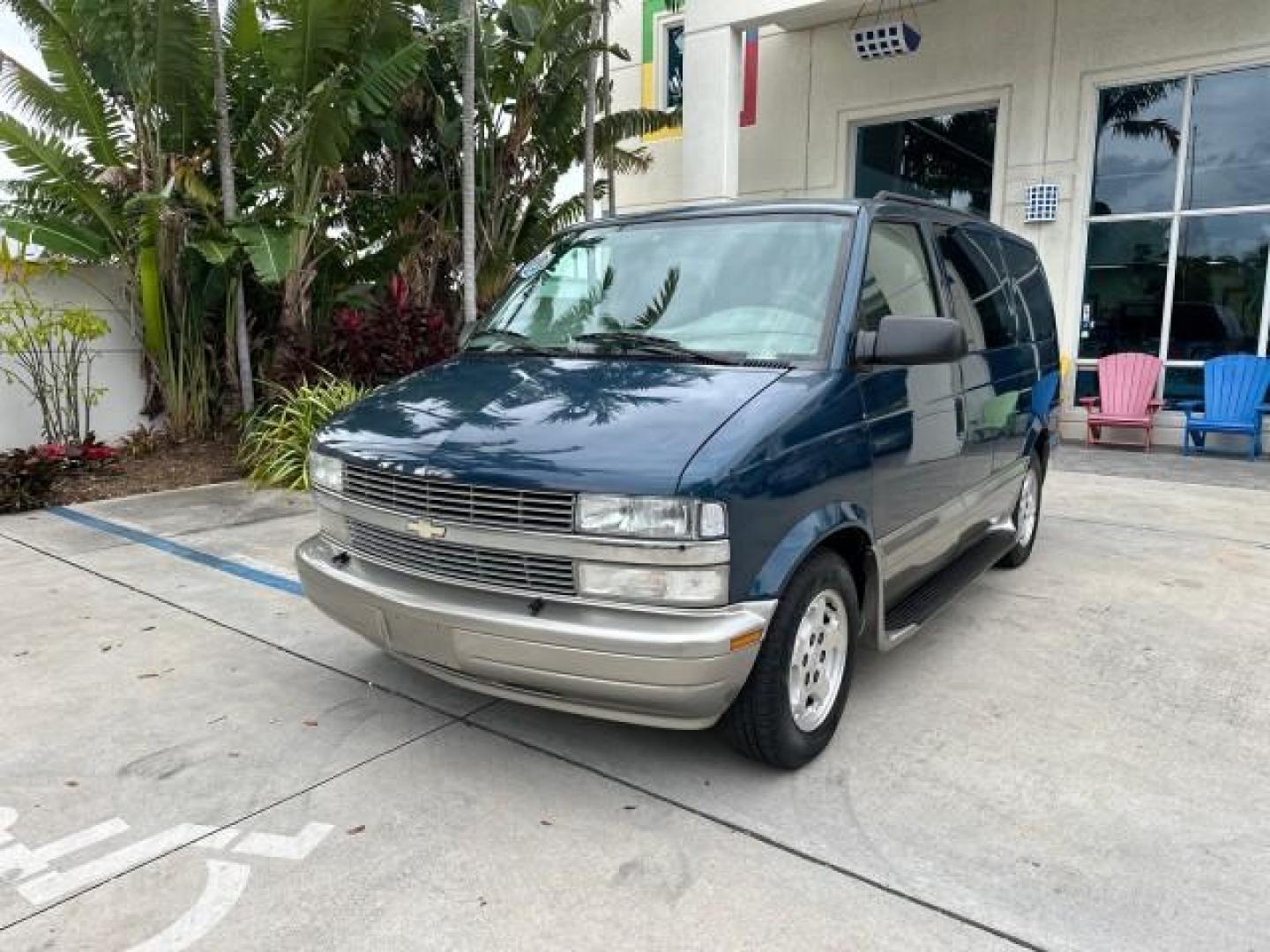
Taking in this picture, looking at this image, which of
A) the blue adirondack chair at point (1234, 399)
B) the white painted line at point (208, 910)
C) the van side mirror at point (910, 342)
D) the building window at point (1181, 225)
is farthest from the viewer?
the building window at point (1181, 225)

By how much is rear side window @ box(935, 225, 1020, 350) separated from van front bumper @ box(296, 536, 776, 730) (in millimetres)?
2416

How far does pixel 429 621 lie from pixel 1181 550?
5.38 metres

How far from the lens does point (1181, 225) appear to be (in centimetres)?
1082

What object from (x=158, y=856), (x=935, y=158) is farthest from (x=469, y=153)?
(x=158, y=856)

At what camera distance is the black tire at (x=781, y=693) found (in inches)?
113

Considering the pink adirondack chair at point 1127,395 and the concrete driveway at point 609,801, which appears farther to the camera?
the pink adirondack chair at point 1127,395

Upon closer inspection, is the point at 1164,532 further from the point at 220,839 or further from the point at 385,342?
the point at 385,342

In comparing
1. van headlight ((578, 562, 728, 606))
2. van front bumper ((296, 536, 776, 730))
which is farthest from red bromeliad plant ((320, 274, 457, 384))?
van headlight ((578, 562, 728, 606))

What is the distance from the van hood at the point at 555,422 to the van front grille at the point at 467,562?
238mm

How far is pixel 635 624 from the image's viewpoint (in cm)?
268

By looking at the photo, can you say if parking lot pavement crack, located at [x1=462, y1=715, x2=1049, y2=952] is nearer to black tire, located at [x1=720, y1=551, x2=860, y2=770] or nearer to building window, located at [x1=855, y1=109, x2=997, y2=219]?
black tire, located at [x1=720, y1=551, x2=860, y2=770]

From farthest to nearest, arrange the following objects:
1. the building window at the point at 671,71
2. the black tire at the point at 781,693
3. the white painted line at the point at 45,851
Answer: the building window at the point at 671,71
the black tire at the point at 781,693
the white painted line at the point at 45,851

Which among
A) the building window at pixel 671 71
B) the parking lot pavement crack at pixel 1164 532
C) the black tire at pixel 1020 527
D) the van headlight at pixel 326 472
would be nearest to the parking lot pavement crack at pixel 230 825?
the van headlight at pixel 326 472

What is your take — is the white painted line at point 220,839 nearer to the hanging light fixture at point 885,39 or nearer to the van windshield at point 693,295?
the van windshield at point 693,295
